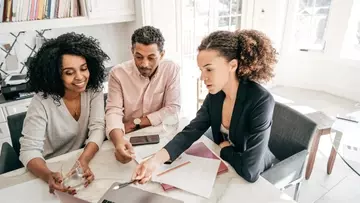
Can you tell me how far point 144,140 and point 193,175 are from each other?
0.36 metres

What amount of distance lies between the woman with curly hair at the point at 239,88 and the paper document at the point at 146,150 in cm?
8

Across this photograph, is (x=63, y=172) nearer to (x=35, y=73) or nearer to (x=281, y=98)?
(x=35, y=73)

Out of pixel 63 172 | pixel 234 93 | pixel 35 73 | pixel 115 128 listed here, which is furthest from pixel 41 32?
pixel 234 93

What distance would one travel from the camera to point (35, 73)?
1.33m

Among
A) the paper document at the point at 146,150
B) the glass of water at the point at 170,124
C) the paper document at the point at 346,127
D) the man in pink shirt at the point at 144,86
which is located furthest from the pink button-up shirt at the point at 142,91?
the paper document at the point at 346,127

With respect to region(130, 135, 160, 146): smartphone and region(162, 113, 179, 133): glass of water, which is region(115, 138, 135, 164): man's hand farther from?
region(162, 113, 179, 133): glass of water

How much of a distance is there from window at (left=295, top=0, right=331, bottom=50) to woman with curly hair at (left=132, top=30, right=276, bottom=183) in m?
2.82

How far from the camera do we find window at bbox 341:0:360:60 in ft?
10.4

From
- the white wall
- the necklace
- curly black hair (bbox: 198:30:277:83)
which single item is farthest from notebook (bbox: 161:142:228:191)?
the white wall

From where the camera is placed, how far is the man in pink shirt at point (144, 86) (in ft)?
5.08

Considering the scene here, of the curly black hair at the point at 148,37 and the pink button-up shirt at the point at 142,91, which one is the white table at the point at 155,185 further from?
the curly black hair at the point at 148,37

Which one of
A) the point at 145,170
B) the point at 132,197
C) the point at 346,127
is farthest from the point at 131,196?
the point at 346,127

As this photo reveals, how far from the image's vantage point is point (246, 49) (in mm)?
1149

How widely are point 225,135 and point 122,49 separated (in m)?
1.89
